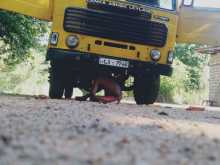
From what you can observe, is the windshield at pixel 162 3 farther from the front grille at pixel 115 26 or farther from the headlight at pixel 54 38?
the headlight at pixel 54 38

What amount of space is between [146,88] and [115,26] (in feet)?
5.48

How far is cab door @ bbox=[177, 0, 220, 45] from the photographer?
1038 cm

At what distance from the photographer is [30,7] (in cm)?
938

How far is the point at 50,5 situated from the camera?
376 inches

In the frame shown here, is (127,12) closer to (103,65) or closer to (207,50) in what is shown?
(103,65)

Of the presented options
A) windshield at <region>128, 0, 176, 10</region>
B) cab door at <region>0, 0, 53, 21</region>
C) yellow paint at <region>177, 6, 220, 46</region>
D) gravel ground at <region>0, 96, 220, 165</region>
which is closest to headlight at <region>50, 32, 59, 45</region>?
cab door at <region>0, 0, 53, 21</region>

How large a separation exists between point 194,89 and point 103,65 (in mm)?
27448

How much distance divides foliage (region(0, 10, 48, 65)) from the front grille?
6657mm

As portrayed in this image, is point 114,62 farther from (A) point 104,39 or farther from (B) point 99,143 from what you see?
(B) point 99,143

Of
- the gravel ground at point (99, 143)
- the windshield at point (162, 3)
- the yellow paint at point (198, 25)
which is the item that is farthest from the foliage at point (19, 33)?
the gravel ground at point (99, 143)

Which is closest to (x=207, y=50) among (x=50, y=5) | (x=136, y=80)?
(x=136, y=80)

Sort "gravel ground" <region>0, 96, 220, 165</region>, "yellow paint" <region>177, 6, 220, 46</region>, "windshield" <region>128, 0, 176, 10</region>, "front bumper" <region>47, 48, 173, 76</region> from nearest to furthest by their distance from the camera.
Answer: "gravel ground" <region>0, 96, 220, 165</region>, "front bumper" <region>47, 48, 173, 76</region>, "windshield" <region>128, 0, 176, 10</region>, "yellow paint" <region>177, 6, 220, 46</region>

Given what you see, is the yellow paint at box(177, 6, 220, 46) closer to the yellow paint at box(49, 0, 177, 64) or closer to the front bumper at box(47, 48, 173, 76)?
the yellow paint at box(49, 0, 177, 64)

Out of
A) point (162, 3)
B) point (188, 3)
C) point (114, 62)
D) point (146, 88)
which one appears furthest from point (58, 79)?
point (188, 3)
